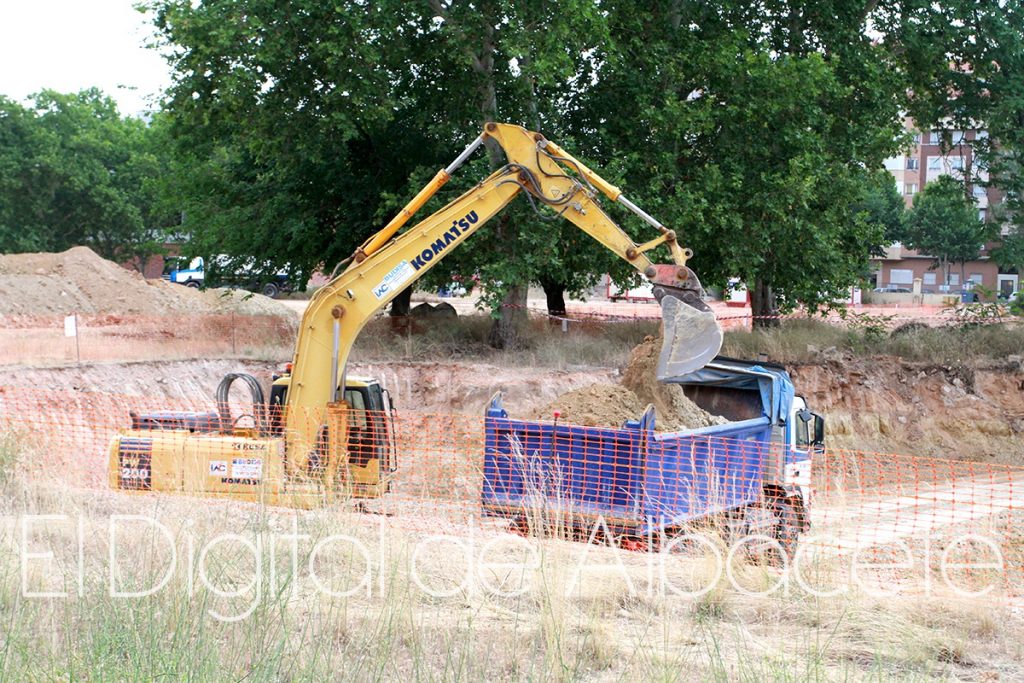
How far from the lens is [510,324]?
76.8 ft

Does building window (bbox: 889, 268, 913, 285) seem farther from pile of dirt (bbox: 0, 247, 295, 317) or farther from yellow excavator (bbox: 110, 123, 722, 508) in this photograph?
yellow excavator (bbox: 110, 123, 722, 508)

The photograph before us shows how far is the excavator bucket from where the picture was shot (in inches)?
428

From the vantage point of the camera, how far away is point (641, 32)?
22.5 metres

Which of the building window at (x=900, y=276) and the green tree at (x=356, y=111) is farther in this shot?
the building window at (x=900, y=276)

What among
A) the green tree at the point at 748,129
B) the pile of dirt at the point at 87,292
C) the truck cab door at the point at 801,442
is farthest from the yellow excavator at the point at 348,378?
the pile of dirt at the point at 87,292

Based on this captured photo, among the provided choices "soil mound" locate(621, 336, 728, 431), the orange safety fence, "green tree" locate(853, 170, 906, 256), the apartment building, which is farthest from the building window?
the orange safety fence

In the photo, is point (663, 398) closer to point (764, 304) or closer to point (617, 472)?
point (617, 472)

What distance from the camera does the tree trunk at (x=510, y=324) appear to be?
23309mm

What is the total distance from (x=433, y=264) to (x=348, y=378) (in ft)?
4.88

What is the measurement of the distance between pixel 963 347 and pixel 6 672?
77.8 feet

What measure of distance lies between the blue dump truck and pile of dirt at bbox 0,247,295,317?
77.4 ft

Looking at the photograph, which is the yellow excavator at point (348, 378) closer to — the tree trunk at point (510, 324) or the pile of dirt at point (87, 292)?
the tree trunk at point (510, 324)

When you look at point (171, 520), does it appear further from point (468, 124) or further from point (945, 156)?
point (945, 156)

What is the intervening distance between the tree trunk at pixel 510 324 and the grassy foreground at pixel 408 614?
15.3 m
